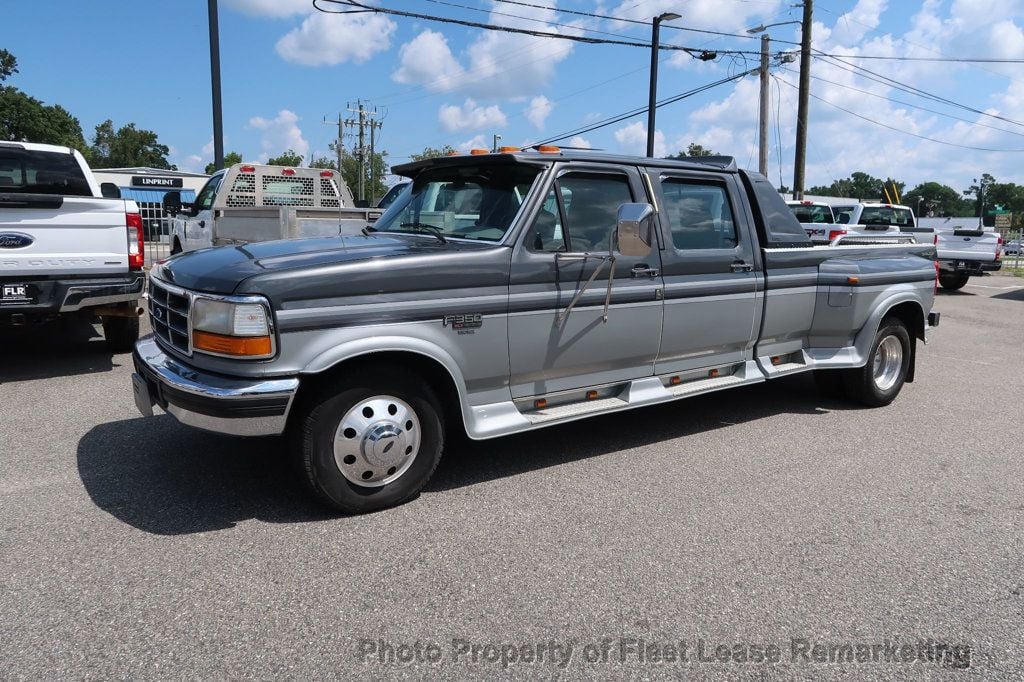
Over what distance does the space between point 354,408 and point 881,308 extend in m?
4.51

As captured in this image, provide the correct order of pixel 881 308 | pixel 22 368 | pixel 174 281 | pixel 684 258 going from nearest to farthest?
pixel 174 281
pixel 684 258
pixel 881 308
pixel 22 368

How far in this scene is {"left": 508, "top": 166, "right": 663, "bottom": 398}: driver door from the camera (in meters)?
4.32

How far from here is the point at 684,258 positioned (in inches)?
198

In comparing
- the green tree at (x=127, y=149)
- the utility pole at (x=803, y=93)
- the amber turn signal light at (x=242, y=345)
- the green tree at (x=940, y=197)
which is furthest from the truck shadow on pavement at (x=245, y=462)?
the green tree at (x=940, y=197)

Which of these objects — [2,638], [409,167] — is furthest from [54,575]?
[409,167]

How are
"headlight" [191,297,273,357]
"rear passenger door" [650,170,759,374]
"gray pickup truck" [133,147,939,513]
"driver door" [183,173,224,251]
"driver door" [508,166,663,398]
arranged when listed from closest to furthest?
"headlight" [191,297,273,357] < "gray pickup truck" [133,147,939,513] < "driver door" [508,166,663,398] < "rear passenger door" [650,170,759,374] < "driver door" [183,173,224,251]

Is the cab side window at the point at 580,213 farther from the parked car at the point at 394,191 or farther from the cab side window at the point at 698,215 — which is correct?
the parked car at the point at 394,191

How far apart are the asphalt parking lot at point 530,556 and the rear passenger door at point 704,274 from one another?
26.4 inches

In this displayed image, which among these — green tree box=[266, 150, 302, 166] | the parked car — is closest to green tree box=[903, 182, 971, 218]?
green tree box=[266, 150, 302, 166]

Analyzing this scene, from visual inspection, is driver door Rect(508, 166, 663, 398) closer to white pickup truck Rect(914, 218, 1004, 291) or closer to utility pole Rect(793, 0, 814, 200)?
white pickup truck Rect(914, 218, 1004, 291)

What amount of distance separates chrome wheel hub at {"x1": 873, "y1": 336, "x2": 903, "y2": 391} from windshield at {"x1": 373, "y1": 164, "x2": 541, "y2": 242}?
3.82m

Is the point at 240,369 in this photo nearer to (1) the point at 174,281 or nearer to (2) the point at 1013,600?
(1) the point at 174,281

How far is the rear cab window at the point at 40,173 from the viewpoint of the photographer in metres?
7.37

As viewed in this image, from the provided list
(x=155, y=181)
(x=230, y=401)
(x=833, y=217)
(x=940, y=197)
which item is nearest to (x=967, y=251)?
(x=833, y=217)
